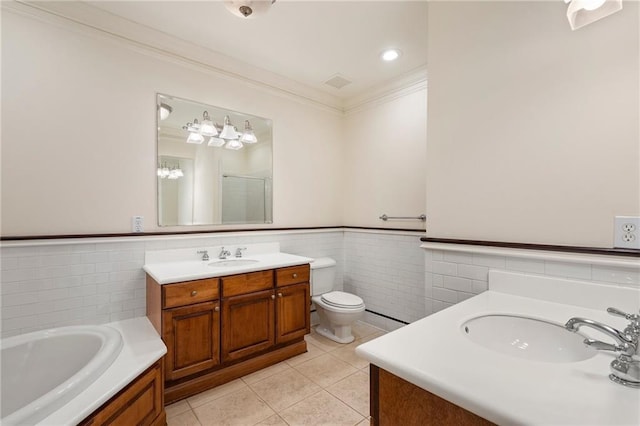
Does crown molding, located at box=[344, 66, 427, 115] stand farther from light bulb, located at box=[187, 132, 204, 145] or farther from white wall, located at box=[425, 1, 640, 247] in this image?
light bulb, located at box=[187, 132, 204, 145]

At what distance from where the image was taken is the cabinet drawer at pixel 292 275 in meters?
2.41

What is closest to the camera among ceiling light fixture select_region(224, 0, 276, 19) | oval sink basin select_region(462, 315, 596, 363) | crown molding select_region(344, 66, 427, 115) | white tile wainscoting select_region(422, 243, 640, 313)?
oval sink basin select_region(462, 315, 596, 363)

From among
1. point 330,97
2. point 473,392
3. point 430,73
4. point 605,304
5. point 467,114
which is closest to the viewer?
point 473,392

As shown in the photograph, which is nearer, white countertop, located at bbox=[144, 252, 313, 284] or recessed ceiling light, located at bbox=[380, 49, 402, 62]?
white countertop, located at bbox=[144, 252, 313, 284]

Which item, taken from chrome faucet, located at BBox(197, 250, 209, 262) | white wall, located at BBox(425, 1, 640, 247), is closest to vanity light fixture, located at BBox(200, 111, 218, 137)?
chrome faucet, located at BBox(197, 250, 209, 262)

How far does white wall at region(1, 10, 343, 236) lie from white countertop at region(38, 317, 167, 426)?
73 centimetres

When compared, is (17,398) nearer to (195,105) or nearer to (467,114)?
(195,105)

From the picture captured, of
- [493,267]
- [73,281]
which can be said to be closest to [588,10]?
[493,267]

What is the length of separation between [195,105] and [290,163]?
1.06 m

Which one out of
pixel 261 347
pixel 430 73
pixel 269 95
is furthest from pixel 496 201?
pixel 269 95

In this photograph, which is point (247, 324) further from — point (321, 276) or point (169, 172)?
point (169, 172)

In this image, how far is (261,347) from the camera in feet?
7.48

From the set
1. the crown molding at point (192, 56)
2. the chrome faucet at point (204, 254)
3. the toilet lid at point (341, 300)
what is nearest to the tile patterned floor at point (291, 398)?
the toilet lid at point (341, 300)

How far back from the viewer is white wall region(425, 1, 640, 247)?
1.21 meters
